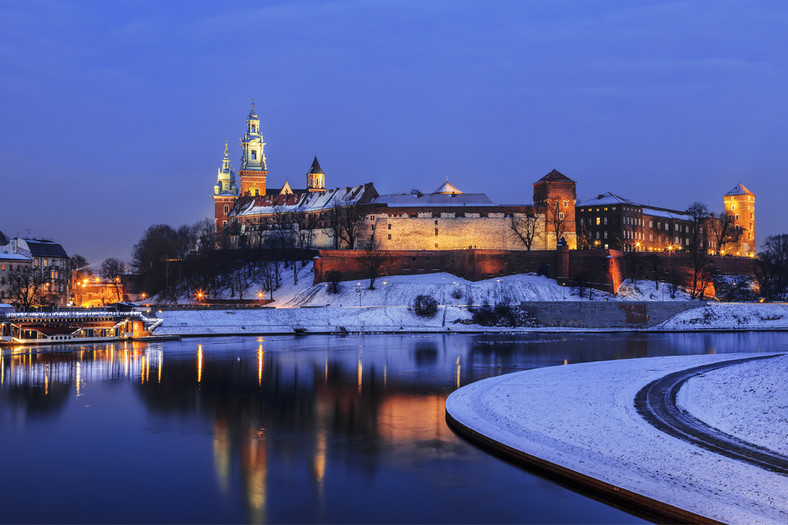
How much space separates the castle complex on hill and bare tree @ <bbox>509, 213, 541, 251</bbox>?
103 millimetres

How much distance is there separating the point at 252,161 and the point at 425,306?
197ft

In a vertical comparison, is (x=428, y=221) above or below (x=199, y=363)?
above

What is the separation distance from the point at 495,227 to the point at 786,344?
118 ft

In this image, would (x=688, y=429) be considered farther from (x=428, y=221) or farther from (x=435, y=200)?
(x=435, y=200)

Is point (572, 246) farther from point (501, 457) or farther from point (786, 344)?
point (501, 457)

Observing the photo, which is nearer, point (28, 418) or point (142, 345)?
point (28, 418)

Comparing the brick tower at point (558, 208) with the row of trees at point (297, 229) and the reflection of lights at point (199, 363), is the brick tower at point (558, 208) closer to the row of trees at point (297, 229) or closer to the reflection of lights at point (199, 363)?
the row of trees at point (297, 229)

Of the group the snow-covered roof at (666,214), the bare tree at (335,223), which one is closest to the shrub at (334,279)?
the bare tree at (335,223)

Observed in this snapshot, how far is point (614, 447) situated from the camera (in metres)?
14.7

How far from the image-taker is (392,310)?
56312mm

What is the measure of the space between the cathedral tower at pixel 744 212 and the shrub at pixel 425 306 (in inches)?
2429

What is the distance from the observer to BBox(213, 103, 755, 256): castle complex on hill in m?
73.4

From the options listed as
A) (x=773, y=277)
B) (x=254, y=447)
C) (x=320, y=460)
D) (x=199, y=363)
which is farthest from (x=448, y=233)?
(x=320, y=460)

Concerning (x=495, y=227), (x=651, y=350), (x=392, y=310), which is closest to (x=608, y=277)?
(x=495, y=227)
